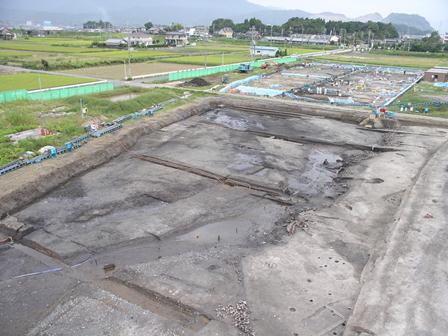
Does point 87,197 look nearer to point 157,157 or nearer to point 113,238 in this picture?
point 113,238

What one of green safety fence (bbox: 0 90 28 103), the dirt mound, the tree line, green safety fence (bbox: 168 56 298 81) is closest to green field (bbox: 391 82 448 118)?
the dirt mound

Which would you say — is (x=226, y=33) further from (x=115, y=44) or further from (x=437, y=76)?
(x=437, y=76)

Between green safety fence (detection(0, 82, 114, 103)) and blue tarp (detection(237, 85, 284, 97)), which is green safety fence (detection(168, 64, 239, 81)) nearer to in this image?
blue tarp (detection(237, 85, 284, 97))

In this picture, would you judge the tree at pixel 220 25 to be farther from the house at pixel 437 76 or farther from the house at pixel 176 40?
the house at pixel 437 76

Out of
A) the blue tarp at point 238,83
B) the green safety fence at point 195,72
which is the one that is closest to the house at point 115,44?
the green safety fence at point 195,72

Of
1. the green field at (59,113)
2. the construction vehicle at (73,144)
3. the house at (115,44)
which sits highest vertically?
the house at (115,44)

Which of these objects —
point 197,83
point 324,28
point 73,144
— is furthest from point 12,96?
point 324,28
